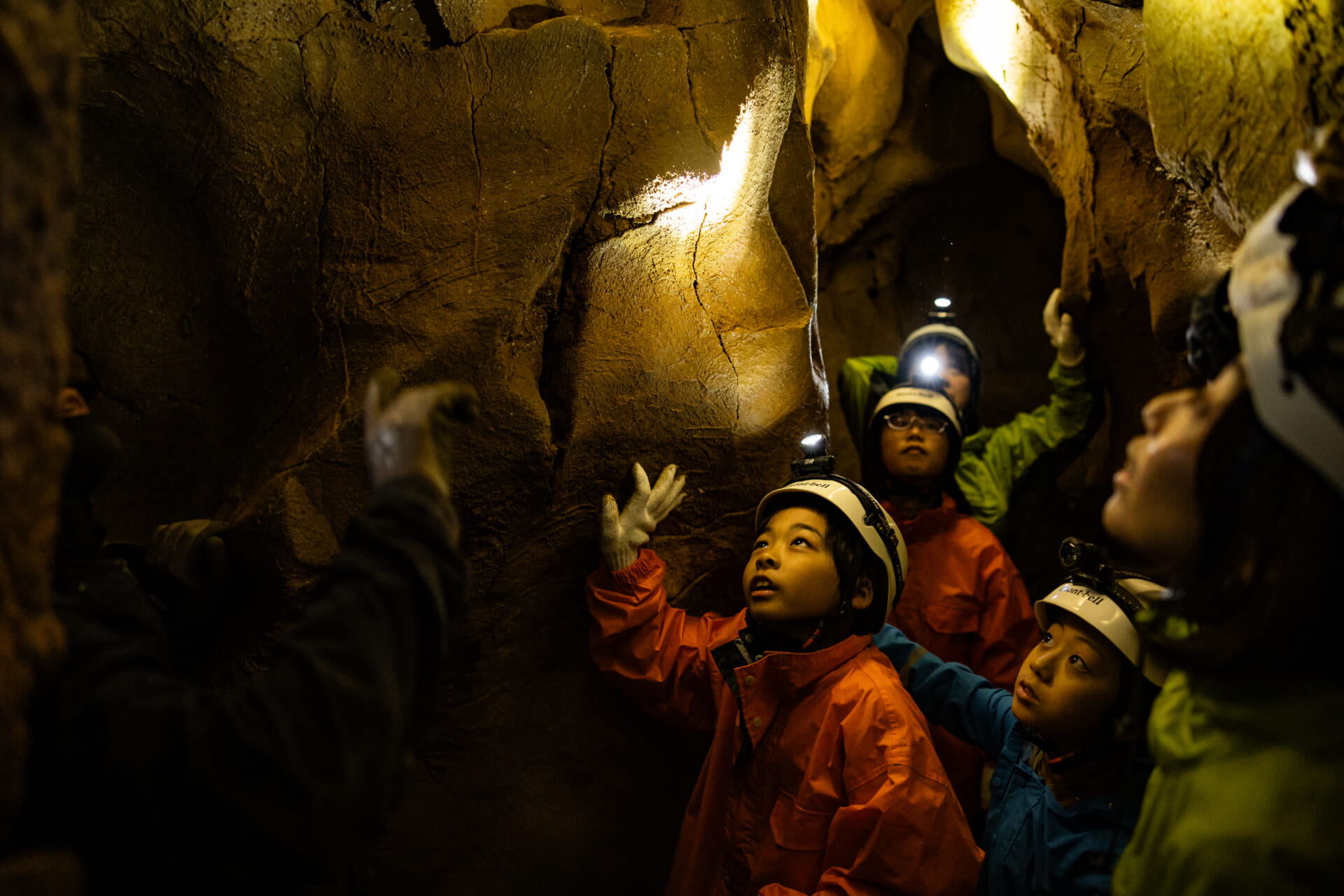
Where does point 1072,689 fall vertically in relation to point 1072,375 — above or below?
below

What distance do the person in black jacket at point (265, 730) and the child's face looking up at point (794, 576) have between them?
1490 millimetres

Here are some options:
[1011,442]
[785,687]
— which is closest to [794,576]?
[785,687]

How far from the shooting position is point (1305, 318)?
1253 mm

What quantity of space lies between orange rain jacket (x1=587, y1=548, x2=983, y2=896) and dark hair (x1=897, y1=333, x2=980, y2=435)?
2247mm

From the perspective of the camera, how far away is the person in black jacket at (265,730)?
1168 mm

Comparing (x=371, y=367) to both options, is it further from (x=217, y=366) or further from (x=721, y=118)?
(x=721, y=118)

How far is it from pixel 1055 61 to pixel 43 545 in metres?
4.42

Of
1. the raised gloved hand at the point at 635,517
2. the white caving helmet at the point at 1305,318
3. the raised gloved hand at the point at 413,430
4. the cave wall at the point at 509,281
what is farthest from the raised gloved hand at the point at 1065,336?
the raised gloved hand at the point at 413,430

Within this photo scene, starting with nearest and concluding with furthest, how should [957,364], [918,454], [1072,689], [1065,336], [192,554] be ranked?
[192,554] → [1072,689] → [918,454] → [1065,336] → [957,364]

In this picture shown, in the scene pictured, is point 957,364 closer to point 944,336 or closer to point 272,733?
point 944,336

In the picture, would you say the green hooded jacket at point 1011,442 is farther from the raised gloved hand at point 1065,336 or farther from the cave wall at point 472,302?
the cave wall at point 472,302

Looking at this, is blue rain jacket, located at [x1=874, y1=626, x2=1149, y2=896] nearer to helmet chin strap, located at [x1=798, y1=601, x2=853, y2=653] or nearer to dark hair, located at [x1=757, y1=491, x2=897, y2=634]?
dark hair, located at [x1=757, y1=491, x2=897, y2=634]

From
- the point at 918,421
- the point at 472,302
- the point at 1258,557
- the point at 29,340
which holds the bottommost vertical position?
the point at 918,421

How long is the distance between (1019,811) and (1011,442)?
8.26 ft
